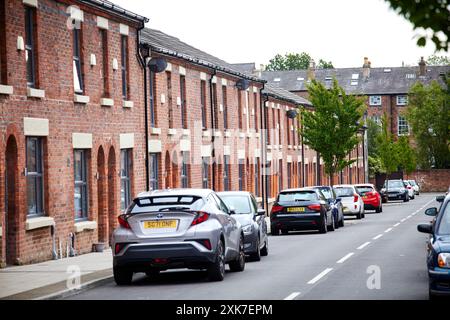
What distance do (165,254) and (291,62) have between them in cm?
14119

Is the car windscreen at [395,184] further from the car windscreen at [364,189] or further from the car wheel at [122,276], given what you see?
the car wheel at [122,276]

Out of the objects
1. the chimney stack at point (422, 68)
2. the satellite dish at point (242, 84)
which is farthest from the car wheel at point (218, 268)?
the chimney stack at point (422, 68)

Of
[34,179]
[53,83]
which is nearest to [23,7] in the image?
[53,83]

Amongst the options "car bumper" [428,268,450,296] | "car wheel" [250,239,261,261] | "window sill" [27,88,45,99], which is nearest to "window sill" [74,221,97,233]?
"window sill" [27,88,45,99]

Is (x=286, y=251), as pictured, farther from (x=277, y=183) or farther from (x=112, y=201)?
(x=277, y=183)

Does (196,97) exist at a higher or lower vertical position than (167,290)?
higher

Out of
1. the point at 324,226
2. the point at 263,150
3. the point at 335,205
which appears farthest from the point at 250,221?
the point at 263,150

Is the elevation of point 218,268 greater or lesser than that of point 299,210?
lesser

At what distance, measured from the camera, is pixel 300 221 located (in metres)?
34.3

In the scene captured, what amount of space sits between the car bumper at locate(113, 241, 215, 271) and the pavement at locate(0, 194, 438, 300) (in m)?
0.40

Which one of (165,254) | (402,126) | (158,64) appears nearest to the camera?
(165,254)

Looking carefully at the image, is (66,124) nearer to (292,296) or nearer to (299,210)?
(299,210)

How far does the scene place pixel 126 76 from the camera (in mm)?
31328

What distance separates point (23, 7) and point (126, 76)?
8.10 metres
